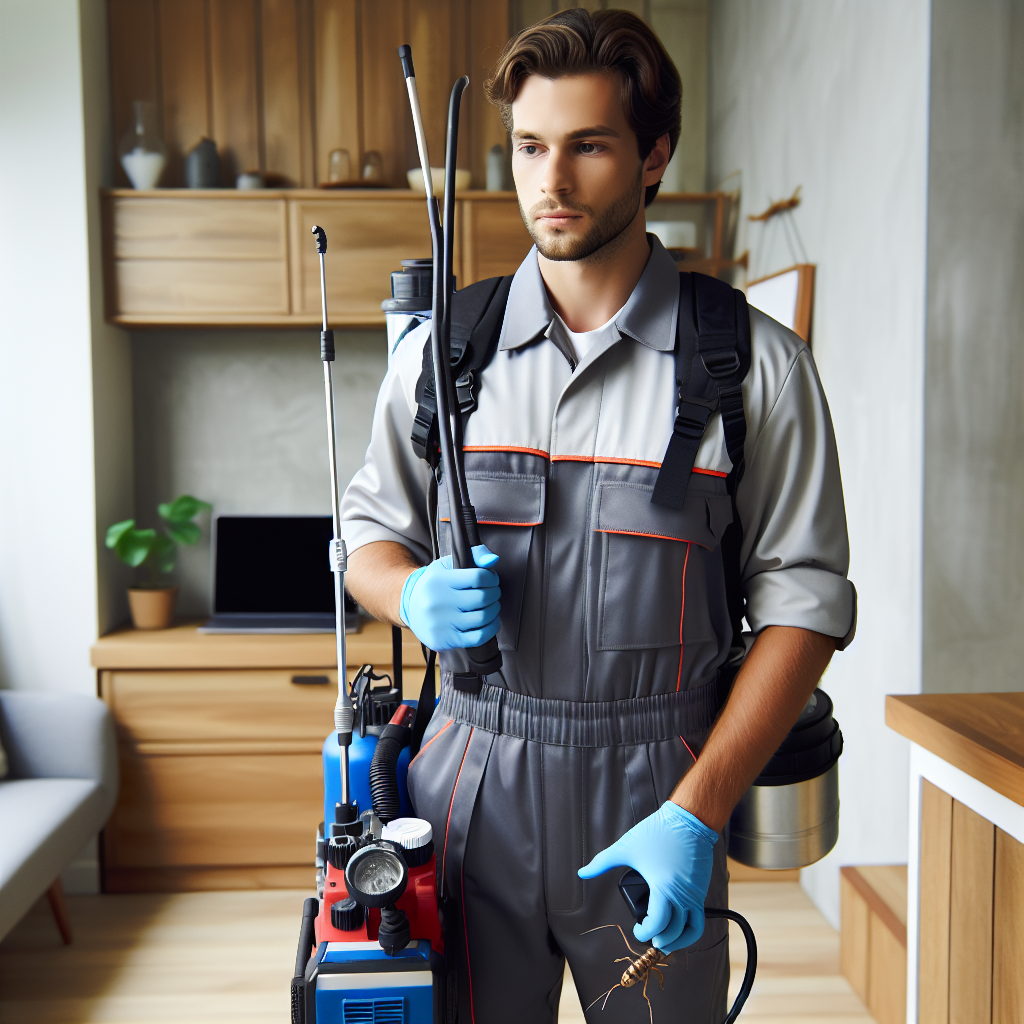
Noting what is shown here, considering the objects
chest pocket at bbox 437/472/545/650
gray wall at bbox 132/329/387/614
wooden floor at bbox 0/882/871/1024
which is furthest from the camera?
gray wall at bbox 132/329/387/614

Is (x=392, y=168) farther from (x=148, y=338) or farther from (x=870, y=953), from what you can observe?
(x=870, y=953)

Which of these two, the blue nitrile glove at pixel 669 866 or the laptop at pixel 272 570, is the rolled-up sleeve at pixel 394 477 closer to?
the blue nitrile glove at pixel 669 866

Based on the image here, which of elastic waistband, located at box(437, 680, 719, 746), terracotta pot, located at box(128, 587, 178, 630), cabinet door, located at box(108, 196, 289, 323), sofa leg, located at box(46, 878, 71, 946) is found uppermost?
cabinet door, located at box(108, 196, 289, 323)

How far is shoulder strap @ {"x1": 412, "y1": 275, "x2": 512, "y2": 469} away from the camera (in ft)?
3.82

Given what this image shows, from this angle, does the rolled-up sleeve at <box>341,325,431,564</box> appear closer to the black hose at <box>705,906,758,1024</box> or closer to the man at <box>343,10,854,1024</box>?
the man at <box>343,10,854,1024</box>

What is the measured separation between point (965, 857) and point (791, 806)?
28cm

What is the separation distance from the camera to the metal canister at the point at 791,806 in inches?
48.3

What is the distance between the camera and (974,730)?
1.27 m

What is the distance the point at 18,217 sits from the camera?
9.41 ft

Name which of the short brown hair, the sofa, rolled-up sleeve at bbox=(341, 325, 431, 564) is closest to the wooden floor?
the sofa

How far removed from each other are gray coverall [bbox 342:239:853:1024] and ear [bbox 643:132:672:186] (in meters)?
0.12

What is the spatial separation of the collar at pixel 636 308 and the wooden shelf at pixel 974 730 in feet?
2.10

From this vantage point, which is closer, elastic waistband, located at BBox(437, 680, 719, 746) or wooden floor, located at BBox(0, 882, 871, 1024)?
elastic waistband, located at BBox(437, 680, 719, 746)

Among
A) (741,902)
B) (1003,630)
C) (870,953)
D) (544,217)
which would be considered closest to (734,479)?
(544,217)
